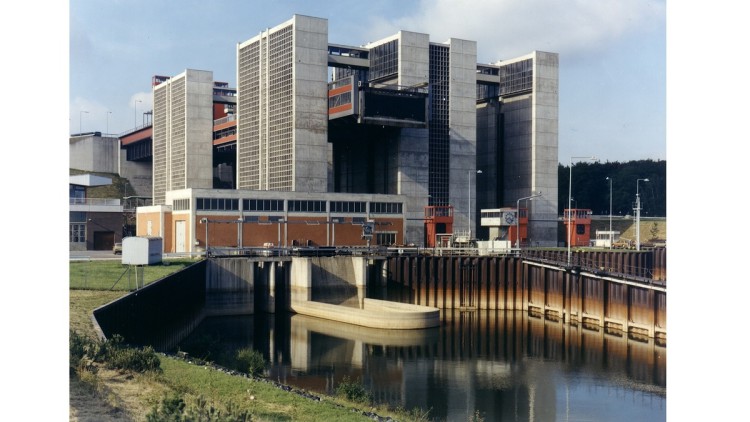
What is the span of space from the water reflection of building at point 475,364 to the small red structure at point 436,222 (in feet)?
93.6

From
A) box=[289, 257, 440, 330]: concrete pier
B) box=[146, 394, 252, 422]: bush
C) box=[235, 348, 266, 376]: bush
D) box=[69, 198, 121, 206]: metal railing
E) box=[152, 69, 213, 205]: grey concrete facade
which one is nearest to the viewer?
box=[146, 394, 252, 422]: bush

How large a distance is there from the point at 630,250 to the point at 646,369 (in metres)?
49.5

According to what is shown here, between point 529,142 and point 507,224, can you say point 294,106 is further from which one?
point 529,142

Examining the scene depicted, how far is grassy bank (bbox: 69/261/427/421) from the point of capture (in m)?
22.7

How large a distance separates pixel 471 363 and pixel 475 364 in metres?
0.41

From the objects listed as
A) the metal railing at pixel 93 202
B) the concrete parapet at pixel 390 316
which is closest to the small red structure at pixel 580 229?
the concrete parapet at pixel 390 316

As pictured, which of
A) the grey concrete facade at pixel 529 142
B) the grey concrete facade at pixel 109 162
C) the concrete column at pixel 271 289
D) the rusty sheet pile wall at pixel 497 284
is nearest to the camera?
the rusty sheet pile wall at pixel 497 284

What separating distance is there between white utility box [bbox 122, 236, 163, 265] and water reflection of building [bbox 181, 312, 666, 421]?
9558 mm

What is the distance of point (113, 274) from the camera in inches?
2170

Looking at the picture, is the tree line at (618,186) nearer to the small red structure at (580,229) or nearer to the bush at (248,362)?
the small red structure at (580,229)

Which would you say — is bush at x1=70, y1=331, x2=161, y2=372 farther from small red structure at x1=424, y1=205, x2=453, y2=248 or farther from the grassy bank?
small red structure at x1=424, y1=205, x2=453, y2=248

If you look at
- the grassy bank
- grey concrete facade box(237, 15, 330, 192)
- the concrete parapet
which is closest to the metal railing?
grey concrete facade box(237, 15, 330, 192)

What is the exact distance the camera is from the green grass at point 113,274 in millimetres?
48812
